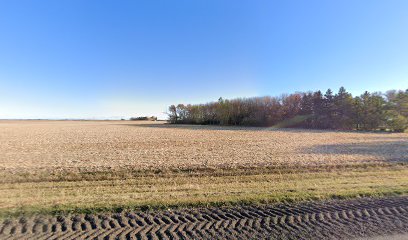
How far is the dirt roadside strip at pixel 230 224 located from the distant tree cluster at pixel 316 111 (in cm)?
4917

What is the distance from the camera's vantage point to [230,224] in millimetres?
4184

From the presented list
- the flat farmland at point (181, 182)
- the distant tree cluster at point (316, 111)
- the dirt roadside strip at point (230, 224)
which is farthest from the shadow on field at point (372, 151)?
the distant tree cluster at point (316, 111)

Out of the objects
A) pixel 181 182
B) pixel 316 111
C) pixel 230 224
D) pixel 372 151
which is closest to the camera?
pixel 230 224

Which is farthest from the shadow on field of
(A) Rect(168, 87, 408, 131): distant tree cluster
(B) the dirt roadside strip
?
(A) Rect(168, 87, 408, 131): distant tree cluster

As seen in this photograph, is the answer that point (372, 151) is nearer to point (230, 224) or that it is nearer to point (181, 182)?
point (181, 182)

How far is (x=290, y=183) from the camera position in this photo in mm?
7078

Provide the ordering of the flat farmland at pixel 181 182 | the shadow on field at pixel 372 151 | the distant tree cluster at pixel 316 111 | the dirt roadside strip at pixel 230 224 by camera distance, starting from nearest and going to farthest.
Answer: the dirt roadside strip at pixel 230 224
the flat farmland at pixel 181 182
the shadow on field at pixel 372 151
the distant tree cluster at pixel 316 111

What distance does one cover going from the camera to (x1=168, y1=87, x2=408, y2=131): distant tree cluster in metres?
42.2

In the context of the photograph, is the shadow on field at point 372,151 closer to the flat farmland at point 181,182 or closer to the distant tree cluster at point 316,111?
the flat farmland at point 181,182

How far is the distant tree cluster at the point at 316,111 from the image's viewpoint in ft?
139

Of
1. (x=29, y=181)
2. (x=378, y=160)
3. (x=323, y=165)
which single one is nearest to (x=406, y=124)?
(x=378, y=160)

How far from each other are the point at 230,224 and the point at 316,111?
5417 centimetres

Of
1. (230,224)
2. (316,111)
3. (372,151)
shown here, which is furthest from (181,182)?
(316,111)

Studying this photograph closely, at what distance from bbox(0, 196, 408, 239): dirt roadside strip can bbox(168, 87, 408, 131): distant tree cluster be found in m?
49.2
